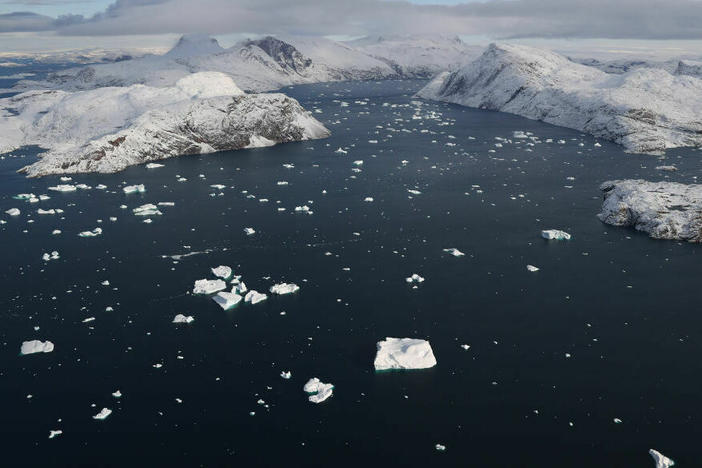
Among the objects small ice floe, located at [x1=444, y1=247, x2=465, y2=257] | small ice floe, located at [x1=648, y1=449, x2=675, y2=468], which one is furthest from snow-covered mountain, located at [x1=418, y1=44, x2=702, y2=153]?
small ice floe, located at [x1=648, y1=449, x2=675, y2=468]

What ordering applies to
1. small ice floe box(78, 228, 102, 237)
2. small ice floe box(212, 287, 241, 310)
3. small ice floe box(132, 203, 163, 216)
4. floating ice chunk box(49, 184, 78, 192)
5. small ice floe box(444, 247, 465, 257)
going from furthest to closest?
1. floating ice chunk box(49, 184, 78, 192)
2. small ice floe box(132, 203, 163, 216)
3. small ice floe box(78, 228, 102, 237)
4. small ice floe box(444, 247, 465, 257)
5. small ice floe box(212, 287, 241, 310)

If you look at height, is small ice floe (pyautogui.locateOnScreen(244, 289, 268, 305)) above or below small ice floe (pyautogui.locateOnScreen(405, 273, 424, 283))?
above

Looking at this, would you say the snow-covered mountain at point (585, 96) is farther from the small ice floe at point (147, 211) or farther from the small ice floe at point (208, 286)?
the small ice floe at point (208, 286)

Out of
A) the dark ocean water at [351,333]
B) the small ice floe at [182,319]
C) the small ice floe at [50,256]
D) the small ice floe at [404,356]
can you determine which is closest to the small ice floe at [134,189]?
the dark ocean water at [351,333]

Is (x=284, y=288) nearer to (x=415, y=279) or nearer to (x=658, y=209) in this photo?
(x=415, y=279)

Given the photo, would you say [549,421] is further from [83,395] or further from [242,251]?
[242,251]

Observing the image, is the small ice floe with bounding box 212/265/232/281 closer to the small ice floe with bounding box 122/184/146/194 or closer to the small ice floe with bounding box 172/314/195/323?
the small ice floe with bounding box 172/314/195/323
